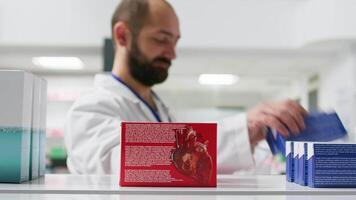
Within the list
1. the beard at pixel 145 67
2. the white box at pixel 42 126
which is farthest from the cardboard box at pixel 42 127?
the beard at pixel 145 67

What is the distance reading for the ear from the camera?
127 centimetres

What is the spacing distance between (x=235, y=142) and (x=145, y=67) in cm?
44

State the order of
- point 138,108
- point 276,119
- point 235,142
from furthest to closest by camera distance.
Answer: point 138,108 → point 235,142 → point 276,119

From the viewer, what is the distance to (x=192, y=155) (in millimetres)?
555

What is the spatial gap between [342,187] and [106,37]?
3.39 metres

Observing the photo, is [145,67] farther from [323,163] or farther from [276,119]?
[323,163]

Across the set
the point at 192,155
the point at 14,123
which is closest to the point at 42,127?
the point at 14,123

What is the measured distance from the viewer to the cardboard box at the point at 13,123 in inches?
22.4

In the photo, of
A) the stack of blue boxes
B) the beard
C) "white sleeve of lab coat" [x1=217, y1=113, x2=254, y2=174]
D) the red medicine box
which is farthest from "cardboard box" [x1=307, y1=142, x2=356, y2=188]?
the beard

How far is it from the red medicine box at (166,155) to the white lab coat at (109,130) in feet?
0.91

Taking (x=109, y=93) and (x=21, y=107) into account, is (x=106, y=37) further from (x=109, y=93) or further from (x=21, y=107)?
A: (x=21, y=107)

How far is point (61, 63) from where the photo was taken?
4738mm

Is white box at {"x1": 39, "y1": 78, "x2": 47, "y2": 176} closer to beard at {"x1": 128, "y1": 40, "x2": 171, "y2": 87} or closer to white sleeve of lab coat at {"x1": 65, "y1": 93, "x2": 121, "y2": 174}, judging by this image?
white sleeve of lab coat at {"x1": 65, "y1": 93, "x2": 121, "y2": 174}

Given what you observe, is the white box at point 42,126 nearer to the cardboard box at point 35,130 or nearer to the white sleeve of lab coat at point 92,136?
the cardboard box at point 35,130
